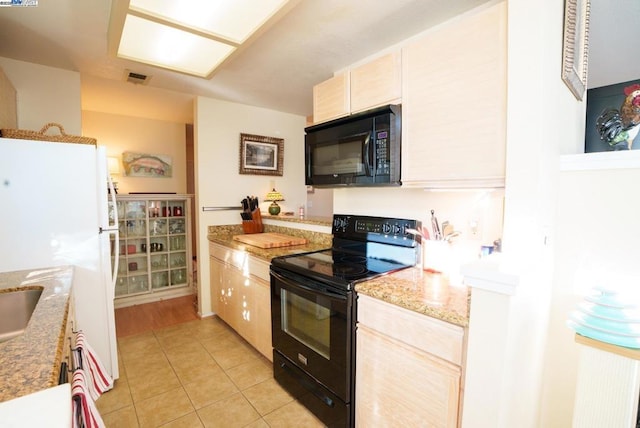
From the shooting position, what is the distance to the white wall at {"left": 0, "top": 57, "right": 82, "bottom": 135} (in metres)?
2.27

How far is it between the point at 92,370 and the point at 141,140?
3845 millimetres

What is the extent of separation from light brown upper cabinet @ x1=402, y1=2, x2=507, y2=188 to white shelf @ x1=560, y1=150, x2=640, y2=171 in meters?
0.28

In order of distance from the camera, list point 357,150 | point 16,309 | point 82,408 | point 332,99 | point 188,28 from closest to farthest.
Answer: point 82,408, point 16,309, point 188,28, point 357,150, point 332,99

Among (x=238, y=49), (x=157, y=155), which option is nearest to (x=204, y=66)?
(x=238, y=49)

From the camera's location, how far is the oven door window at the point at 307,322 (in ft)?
5.28

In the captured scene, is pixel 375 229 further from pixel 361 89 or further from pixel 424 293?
pixel 361 89

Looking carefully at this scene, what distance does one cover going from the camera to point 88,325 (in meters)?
1.92

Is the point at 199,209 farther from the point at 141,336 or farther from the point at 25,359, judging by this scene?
the point at 25,359

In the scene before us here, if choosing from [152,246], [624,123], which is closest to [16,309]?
[152,246]

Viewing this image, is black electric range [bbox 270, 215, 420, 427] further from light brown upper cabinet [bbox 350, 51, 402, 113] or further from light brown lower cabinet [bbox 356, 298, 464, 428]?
light brown upper cabinet [bbox 350, 51, 402, 113]

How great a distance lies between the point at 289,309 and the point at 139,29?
1792mm

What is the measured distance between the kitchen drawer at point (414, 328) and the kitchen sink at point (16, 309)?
1554 mm

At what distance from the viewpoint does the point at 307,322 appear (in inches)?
68.9

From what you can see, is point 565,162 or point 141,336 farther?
point 141,336
